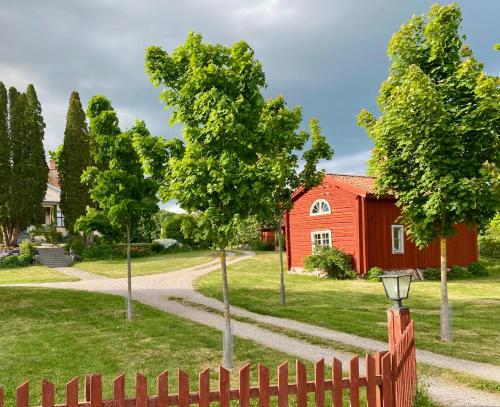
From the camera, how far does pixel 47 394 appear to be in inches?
155

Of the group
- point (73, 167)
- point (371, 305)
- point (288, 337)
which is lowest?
point (371, 305)

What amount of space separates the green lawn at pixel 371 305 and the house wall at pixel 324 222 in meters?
2.62

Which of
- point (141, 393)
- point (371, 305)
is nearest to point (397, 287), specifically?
point (141, 393)

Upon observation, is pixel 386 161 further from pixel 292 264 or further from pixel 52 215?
pixel 52 215

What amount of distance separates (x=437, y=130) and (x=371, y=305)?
770cm

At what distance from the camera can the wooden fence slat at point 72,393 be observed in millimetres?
3926

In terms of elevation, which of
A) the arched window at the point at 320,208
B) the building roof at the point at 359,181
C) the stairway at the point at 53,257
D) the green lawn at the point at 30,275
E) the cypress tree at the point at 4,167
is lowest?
the green lawn at the point at 30,275

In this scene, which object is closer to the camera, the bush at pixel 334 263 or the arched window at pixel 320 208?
the bush at pixel 334 263

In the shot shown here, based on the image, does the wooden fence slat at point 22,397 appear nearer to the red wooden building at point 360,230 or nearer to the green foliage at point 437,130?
the green foliage at point 437,130

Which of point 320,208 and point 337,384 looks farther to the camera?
point 320,208

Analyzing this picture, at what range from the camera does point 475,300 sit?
17.7 m

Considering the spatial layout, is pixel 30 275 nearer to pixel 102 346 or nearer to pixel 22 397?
pixel 102 346

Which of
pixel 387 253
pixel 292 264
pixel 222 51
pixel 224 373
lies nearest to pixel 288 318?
pixel 222 51

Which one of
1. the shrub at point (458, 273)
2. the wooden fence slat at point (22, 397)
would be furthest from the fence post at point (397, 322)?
the shrub at point (458, 273)
